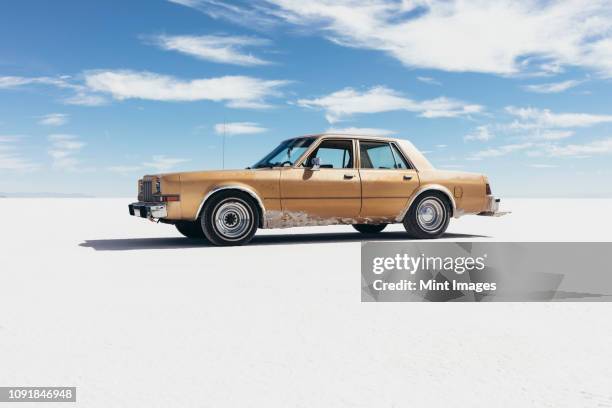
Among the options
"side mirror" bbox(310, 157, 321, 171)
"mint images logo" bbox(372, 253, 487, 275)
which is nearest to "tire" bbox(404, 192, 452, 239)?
"side mirror" bbox(310, 157, 321, 171)

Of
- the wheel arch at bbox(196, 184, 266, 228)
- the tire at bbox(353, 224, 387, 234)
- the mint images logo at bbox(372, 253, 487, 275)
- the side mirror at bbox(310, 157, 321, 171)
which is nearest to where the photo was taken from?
the mint images logo at bbox(372, 253, 487, 275)

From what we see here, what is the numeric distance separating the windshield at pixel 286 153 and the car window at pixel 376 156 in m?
0.99

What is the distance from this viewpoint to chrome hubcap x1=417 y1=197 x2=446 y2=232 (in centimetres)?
1245

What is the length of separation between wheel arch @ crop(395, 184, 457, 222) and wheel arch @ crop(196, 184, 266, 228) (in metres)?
2.43

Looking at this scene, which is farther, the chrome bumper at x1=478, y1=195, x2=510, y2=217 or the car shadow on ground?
the chrome bumper at x1=478, y1=195, x2=510, y2=217

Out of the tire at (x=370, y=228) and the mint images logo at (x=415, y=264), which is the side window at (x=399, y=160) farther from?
the mint images logo at (x=415, y=264)

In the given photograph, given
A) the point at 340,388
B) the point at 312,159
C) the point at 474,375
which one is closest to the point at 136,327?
the point at 340,388

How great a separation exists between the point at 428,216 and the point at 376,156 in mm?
1393

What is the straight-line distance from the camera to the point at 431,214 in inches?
495

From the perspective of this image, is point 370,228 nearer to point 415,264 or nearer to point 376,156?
point 376,156

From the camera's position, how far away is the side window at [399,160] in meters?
12.5

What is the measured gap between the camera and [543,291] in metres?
6.61

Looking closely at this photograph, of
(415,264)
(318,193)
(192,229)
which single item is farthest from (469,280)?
(192,229)

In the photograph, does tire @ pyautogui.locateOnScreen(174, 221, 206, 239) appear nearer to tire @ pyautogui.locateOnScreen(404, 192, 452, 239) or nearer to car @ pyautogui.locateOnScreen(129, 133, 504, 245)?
car @ pyautogui.locateOnScreen(129, 133, 504, 245)
